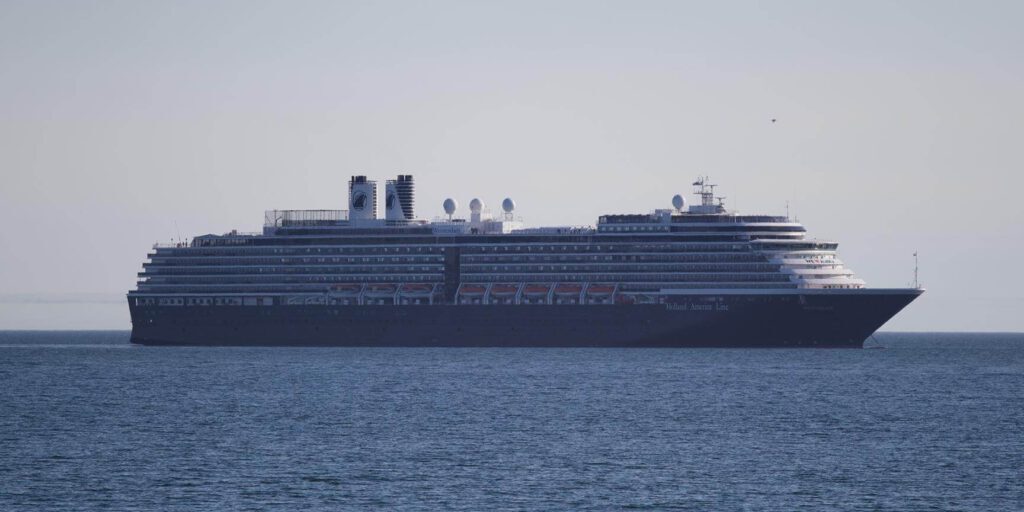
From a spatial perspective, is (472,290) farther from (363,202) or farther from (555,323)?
(363,202)

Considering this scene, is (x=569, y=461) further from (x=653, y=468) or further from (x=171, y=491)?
(x=171, y=491)

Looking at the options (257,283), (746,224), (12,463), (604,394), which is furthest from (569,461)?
(257,283)

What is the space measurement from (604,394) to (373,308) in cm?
5553

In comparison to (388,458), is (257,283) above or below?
above

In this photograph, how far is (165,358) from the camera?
13962cm

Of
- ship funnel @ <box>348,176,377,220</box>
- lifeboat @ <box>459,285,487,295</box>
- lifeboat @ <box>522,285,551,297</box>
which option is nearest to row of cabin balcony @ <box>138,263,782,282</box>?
lifeboat @ <box>459,285,487,295</box>

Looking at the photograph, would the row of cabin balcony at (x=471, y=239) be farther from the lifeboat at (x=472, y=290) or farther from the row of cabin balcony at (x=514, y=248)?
the lifeboat at (x=472, y=290)

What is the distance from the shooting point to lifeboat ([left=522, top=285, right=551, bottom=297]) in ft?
473

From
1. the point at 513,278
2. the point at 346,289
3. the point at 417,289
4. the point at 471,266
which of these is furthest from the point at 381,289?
the point at 513,278

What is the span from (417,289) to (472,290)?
506 centimetres

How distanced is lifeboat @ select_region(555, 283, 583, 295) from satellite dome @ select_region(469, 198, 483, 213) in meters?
14.4

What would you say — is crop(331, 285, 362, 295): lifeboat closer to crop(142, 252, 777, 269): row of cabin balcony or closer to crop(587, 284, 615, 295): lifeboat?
crop(142, 252, 777, 269): row of cabin balcony

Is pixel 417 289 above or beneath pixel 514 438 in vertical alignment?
above

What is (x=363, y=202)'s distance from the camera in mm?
156125
